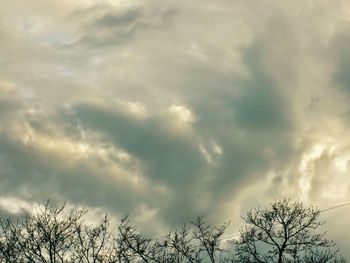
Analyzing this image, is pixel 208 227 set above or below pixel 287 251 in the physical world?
above

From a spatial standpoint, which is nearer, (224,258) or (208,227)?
(224,258)

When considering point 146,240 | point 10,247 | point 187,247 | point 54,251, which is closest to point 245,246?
point 187,247

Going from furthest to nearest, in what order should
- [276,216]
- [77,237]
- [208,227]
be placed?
[208,227] → [276,216] → [77,237]

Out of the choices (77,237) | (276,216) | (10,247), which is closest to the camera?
(10,247)

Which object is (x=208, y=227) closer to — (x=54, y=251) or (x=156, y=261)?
(x=156, y=261)

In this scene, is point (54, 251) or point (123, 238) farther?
point (123, 238)

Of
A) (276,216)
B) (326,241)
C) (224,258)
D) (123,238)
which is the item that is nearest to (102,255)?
(123,238)

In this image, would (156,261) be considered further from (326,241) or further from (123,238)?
(326,241)

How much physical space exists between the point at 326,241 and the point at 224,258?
27.0 ft

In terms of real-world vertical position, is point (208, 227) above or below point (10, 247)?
above

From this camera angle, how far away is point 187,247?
45125mm

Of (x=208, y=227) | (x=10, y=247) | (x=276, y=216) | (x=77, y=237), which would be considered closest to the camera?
(x=10, y=247)

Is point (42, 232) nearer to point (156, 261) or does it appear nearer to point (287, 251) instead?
point (156, 261)

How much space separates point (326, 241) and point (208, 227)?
10.2 metres
